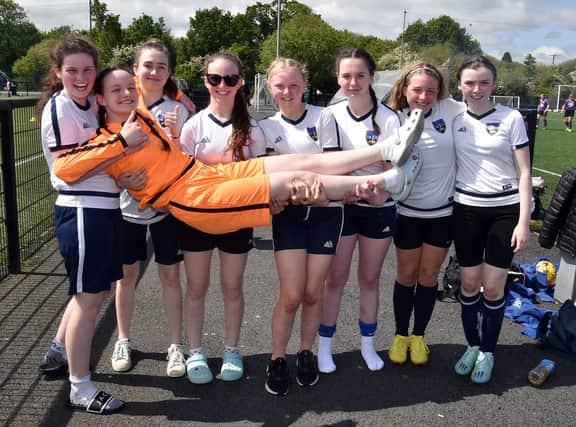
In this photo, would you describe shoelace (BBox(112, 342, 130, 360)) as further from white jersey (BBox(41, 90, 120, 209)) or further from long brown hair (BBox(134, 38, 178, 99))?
long brown hair (BBox(134, 38, 178, 99))

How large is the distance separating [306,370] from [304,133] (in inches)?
62.9

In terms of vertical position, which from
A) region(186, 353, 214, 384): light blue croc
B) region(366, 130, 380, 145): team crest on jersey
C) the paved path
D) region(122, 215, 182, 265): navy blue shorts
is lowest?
the paved path

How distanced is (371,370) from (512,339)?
54.0 inches

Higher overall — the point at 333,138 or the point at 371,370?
the point at 333,138

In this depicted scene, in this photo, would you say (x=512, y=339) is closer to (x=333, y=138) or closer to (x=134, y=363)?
(x=333, y=138)

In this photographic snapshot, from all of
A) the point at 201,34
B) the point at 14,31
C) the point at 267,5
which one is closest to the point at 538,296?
the point at 201,34

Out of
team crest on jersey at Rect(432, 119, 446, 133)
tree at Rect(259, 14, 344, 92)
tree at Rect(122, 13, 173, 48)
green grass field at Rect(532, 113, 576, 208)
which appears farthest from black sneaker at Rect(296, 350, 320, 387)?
tree at Rect(122, 13, 173, 48)

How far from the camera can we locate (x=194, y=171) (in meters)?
3.40

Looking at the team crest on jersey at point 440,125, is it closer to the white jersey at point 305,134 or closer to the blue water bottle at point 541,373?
the white jersey at point 305,134

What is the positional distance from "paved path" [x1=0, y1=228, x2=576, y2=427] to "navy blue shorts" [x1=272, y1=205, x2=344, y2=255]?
39.2 inches

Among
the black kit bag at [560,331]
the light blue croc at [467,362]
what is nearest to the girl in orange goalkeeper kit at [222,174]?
the light blue croc at [467,362]

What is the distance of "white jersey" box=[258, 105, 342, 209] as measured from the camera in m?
3.60

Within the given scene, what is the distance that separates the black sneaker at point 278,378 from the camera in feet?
11.9

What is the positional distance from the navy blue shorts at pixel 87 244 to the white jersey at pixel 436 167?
1997mm
